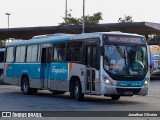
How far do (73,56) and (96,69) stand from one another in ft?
6.68

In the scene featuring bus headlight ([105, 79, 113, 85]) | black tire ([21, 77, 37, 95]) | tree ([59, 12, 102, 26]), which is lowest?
black tire ([21, 77, 37, 95])

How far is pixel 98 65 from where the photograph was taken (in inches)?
790

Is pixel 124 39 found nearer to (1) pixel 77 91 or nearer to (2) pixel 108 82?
(2) pixel 108 82

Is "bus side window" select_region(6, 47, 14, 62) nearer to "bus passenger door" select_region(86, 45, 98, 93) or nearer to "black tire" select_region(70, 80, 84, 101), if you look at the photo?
"black tire" select_region(70, 80, 84, 101)

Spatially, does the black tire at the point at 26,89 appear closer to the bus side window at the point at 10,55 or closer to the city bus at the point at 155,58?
the bus side window at the point at 10,55

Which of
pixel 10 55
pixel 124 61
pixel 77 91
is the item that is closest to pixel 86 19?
pixel 10 55

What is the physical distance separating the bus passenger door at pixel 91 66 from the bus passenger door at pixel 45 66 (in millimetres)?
3762

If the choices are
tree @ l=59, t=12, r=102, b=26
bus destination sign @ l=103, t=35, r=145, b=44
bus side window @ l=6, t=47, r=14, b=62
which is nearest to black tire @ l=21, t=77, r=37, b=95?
bus side window @ l=6, t=47, r=14, b=62

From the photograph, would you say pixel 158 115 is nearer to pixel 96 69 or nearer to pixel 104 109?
pixel 104 109

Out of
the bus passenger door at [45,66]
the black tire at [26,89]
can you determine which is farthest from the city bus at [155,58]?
the bus passenger door at [45,66]

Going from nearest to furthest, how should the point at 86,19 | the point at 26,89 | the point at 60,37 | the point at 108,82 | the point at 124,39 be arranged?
the point at 108,82
the point at 124,39
the point at 60,37
the point at 26,89
the point at 86,19

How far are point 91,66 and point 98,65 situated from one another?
0.52 m

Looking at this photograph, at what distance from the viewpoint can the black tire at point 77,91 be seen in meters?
21.1

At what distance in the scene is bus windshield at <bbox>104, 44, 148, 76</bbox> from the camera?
20.0m
